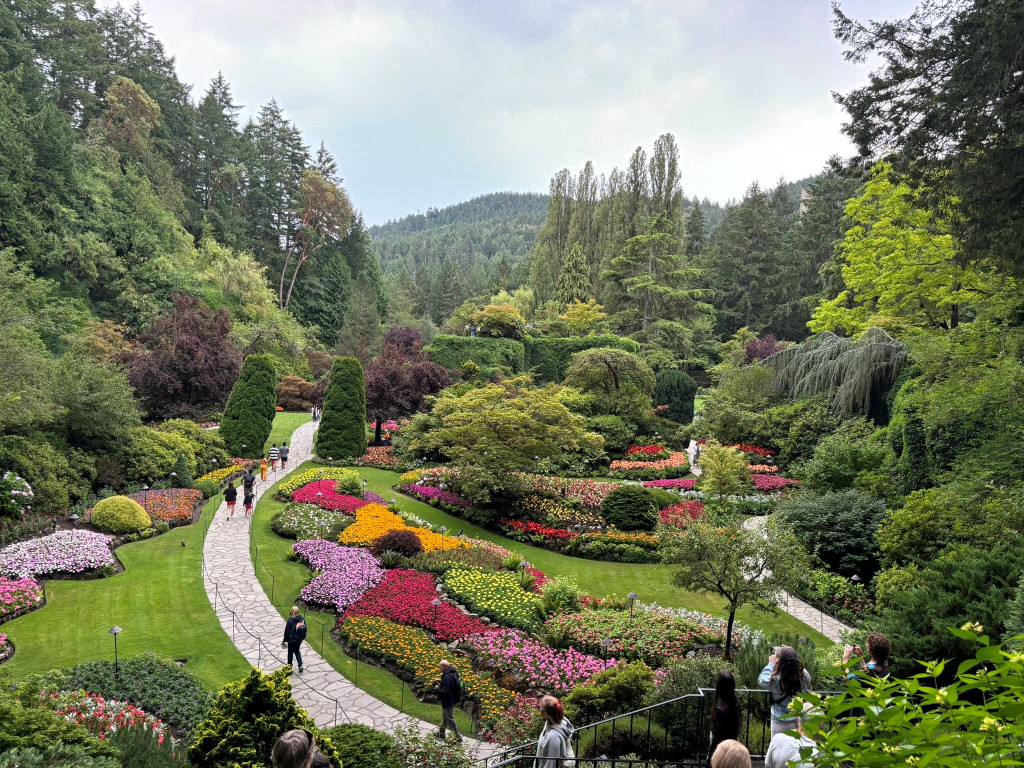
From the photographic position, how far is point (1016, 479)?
34.2ft

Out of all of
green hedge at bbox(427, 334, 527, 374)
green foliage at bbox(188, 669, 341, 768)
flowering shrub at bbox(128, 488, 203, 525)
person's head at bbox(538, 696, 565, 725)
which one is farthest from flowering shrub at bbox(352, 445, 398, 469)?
person's head at bbox(538, 696, 565, 725)

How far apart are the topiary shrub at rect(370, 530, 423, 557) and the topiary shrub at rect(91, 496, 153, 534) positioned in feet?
20.5

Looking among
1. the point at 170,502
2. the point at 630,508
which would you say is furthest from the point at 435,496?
the point at 170,502

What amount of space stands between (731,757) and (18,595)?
12.9 metres

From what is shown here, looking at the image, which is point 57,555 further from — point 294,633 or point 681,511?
point 681,511

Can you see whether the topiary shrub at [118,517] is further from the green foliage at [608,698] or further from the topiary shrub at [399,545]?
the green foliage at [608,698]

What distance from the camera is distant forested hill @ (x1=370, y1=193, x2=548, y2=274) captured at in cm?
12100

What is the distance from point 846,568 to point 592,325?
31.2m

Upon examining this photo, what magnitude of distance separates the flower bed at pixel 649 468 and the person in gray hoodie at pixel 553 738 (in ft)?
63.8

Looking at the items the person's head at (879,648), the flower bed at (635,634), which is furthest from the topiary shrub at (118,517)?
the person's head at (879,648)

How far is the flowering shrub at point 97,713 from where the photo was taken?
607 cm

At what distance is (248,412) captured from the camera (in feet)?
74.5

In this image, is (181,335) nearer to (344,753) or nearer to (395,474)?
(395,474)

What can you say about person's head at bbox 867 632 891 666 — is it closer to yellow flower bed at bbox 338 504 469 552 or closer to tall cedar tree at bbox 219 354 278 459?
yellow flower bed at bbox 338 504 469 552
